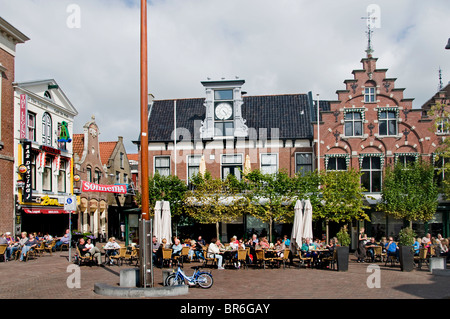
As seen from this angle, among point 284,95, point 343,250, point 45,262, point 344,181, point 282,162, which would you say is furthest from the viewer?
point 284,95

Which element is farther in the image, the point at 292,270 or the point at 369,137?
the point at 369,137

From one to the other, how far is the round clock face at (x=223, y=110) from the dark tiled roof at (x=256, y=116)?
1.49m

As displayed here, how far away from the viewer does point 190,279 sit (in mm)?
13375

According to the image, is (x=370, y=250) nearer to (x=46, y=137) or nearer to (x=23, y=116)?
(x=23, y=116)

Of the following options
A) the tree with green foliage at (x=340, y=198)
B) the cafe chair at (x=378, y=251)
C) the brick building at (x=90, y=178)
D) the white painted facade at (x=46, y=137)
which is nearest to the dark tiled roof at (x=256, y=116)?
the tree with green foliage at (x=340, y=198)

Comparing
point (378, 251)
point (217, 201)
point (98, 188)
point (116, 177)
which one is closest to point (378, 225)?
point (378, 251)

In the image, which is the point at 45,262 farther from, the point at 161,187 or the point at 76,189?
the point at 76,189

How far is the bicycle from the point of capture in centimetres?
1316

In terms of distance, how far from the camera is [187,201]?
1086 inches

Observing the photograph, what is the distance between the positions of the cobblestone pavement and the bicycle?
0.78 feet

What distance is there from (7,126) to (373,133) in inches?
826

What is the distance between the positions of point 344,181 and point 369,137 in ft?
16.1

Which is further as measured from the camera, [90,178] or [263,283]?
[90,178]
